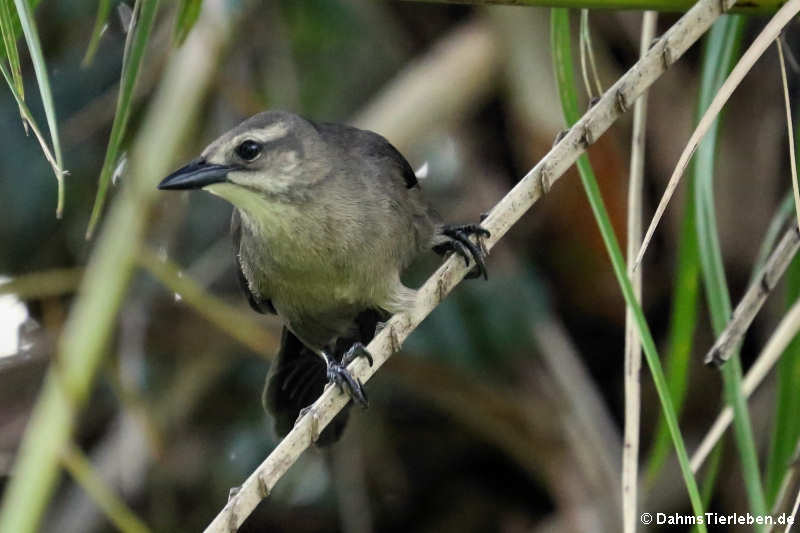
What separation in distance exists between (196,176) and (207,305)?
0.65 meters

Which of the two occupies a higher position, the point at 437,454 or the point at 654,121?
the point at 654,121

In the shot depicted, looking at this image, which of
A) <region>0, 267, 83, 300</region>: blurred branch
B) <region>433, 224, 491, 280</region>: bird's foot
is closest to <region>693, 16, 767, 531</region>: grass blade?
<region>433, 224, 491, 280</region>: bird's foot

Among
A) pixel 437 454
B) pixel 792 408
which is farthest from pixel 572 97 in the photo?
pixel 437 454

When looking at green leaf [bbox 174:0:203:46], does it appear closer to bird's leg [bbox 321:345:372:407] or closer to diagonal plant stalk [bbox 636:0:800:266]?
bird's leg [bbox 321:345:372:407]

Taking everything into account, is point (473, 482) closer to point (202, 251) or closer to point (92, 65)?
point (202, 251)

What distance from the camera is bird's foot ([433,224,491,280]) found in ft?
8.96

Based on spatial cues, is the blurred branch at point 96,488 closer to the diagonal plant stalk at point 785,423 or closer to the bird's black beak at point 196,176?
the bird's black beak at point 196,176

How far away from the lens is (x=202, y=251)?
4.49 meters

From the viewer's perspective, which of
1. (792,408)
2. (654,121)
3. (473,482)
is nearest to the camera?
(792,408)

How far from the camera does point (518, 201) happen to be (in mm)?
2045

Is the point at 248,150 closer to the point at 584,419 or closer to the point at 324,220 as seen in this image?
the point at 324,220

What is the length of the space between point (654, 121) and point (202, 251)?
6.02 ft

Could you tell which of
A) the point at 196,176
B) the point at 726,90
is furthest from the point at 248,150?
the point at 726,90

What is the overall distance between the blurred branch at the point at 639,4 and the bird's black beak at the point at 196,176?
2.93 ft
